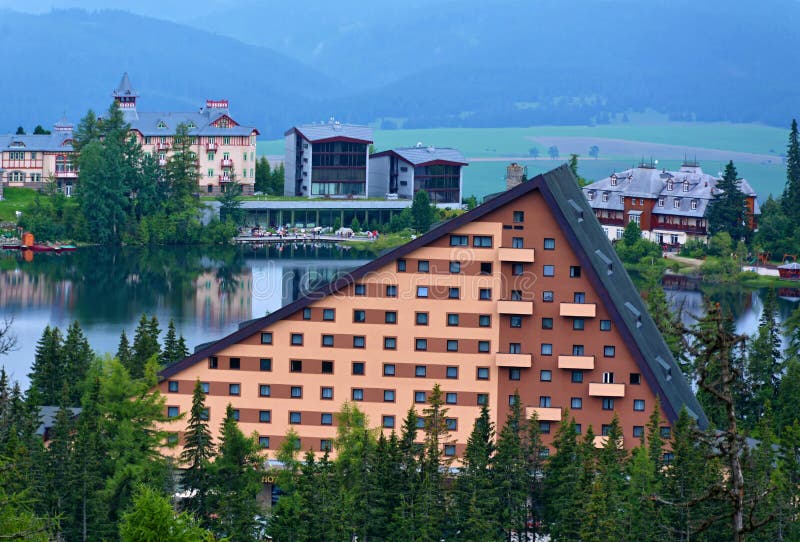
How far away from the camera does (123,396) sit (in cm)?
4416

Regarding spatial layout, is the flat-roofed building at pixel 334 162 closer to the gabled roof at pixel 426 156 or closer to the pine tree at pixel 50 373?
the gabled roof at pixel 426 156

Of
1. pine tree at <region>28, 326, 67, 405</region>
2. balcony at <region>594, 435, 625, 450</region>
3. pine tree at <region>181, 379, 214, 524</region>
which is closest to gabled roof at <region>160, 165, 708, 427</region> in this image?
balcony at <region>594, 435, 625, 450</region>

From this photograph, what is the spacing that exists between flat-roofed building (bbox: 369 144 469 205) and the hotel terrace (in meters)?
96.1

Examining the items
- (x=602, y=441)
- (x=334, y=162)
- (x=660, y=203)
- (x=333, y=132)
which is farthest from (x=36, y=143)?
(x=602, y=441)

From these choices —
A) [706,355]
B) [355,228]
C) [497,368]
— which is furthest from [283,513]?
[355,228]

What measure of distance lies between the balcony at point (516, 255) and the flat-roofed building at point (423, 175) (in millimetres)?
96164

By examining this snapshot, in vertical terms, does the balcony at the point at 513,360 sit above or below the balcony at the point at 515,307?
below

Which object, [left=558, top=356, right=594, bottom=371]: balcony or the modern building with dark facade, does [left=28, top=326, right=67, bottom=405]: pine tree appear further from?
the modern building with dark facade

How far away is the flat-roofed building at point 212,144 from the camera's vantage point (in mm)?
145375

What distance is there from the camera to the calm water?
82.5m

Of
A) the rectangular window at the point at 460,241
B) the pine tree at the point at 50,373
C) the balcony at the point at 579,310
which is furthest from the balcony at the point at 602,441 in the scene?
the pine tree at the point at 50,373

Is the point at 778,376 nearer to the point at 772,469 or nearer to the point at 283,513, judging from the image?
the point at 772,469

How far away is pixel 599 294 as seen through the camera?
1881 inches

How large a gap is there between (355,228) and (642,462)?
9831cm
